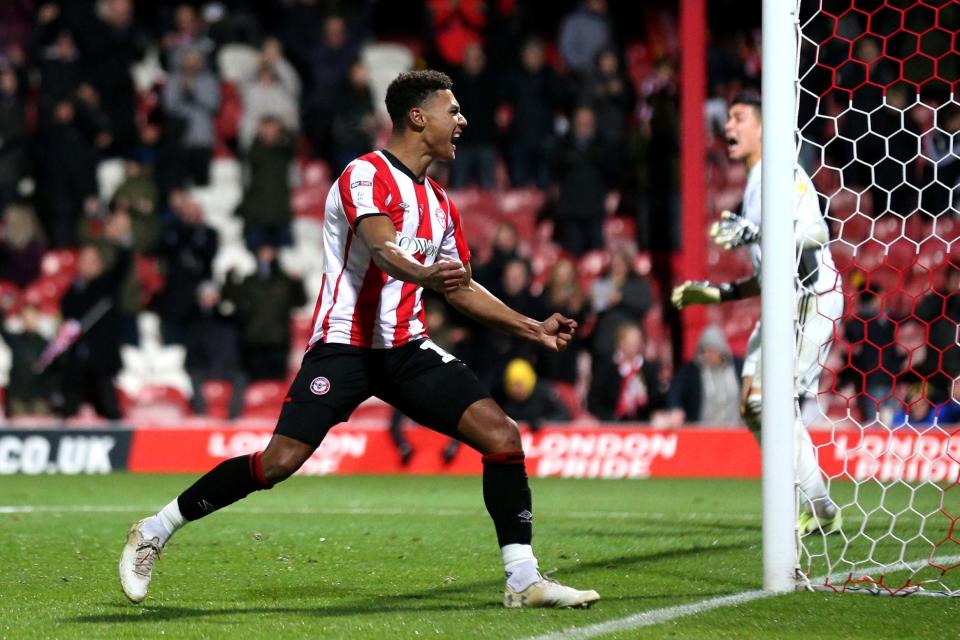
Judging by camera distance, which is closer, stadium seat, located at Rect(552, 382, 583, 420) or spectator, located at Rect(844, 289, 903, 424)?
Result: spectator, located at Rect(844, 289, 903, 424)

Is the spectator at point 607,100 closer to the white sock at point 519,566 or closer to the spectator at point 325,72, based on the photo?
the spectator at point 325,72

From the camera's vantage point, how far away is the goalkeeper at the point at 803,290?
763cm

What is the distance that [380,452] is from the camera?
1477 centimetres

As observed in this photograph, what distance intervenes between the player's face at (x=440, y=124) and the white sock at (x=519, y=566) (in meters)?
1.53

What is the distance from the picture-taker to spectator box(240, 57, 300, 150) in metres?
18.9

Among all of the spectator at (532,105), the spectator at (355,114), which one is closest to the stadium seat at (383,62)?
the spectator at (355,114)

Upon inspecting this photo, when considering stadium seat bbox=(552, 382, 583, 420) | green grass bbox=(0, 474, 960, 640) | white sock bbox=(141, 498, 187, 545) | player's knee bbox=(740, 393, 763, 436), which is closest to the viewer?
green grass bbox=(0, 474, 960, 640)

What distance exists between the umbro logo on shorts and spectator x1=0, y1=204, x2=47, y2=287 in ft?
43.9

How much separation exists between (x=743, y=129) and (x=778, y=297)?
257 centimetres

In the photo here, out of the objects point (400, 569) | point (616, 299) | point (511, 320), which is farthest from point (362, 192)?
point (616, 299)

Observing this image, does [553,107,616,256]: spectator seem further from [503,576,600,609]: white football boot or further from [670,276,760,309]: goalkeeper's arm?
[503,576,600,609]: white football boot

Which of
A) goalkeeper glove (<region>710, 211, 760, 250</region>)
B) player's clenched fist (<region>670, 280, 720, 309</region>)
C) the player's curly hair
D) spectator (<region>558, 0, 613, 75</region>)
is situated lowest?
player's clenched fist (<region>670, 280, 720, 309</region>)

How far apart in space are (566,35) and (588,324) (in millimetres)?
4661

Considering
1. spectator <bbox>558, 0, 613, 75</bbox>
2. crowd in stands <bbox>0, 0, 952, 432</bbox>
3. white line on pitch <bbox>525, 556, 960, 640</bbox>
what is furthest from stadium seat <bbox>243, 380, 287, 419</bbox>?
white line on pitch <bbox>525, 556, 960, 640</bbox>
